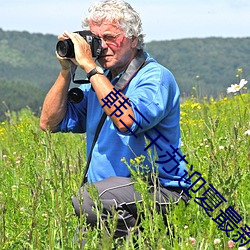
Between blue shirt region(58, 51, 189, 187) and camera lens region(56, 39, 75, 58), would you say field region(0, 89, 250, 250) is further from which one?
camera lens region(56, 39, 75, 58)

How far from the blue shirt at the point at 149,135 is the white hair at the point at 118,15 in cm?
19

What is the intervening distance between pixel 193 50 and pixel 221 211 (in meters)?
193

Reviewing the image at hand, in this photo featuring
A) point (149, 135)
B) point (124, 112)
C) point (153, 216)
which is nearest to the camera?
point (153, 216)

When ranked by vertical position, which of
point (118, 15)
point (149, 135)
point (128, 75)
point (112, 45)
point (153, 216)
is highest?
point (118, 15)

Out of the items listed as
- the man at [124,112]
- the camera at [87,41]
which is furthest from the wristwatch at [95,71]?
the camera at [87,41]

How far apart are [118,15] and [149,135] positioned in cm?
65

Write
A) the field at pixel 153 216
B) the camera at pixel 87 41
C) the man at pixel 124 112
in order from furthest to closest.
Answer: the camera at pixel 87 41 → the man at pixel 124 112 → the field at pixel 153 216

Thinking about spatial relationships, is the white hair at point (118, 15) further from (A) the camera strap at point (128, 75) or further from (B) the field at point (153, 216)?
(B) the field at point (153, 216)

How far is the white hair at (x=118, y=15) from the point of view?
3605mm

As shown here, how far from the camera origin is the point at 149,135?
3.54 metres

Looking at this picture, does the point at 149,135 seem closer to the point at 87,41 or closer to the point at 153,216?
the point at 87,41

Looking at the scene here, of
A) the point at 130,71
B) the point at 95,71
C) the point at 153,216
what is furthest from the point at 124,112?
the point at 153,216

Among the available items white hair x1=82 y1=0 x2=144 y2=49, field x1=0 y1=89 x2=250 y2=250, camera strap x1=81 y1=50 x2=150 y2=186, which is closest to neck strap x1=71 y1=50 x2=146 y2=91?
camera strap x1=81 y1=50 x2=150 y2=186

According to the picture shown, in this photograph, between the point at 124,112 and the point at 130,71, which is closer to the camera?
the point at 124,112
